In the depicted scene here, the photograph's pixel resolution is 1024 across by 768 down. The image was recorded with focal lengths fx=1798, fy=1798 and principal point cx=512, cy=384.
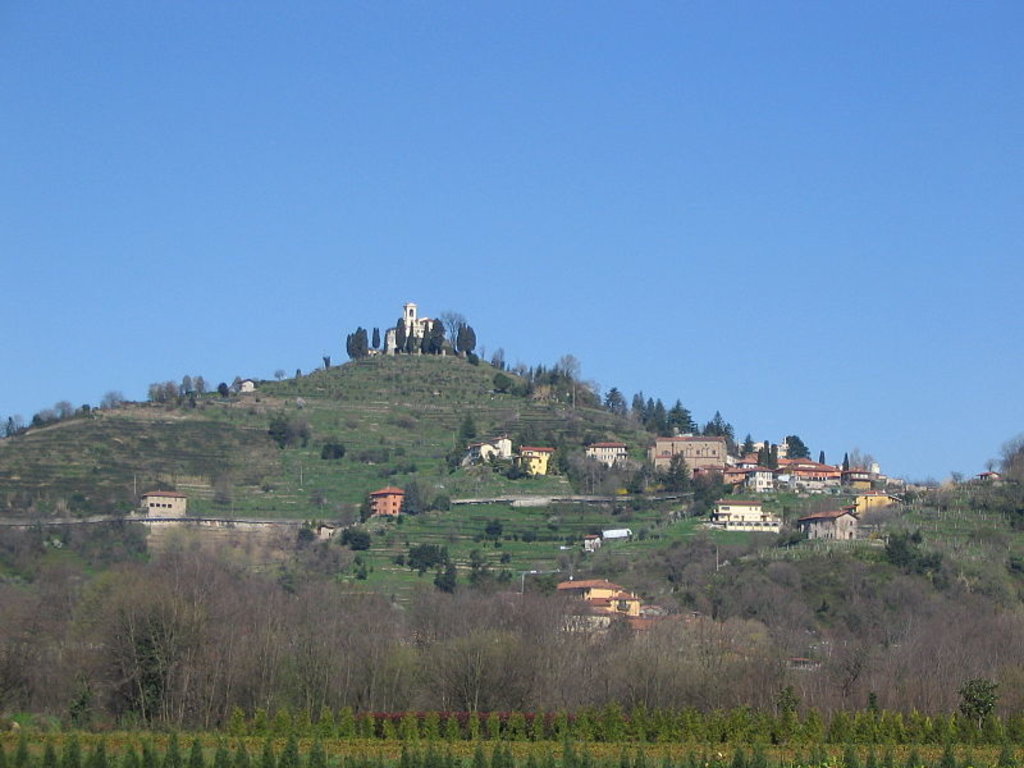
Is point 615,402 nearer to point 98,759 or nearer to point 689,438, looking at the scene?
point 689,438

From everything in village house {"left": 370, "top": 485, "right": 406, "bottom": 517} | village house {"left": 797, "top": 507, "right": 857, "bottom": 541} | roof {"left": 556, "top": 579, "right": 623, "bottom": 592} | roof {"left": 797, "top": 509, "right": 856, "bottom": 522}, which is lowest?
roof {"left": 556, "top": 579, "right": 623, "bottom": 592}

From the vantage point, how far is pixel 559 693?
5597cm

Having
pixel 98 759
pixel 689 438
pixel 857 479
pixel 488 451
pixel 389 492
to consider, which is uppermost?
pixel 689 438

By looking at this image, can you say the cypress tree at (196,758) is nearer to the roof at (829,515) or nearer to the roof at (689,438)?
the roof at (829,515)

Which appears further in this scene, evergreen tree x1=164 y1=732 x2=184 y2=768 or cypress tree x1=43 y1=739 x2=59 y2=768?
evergreen tree x1=164 y1=732 x2=184 y2=768

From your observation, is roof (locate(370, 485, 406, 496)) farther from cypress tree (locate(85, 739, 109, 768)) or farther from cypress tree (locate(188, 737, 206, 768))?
cypress tree (locate(85, 739, 109, 768))

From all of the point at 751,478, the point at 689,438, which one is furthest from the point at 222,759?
the point at 689,438

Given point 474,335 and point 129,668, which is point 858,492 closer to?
point 474,335

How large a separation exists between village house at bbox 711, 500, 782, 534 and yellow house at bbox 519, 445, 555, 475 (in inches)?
862

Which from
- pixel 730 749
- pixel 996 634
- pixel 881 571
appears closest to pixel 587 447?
pixel 881 571

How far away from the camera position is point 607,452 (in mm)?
147750

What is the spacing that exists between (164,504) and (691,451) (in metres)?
46.9

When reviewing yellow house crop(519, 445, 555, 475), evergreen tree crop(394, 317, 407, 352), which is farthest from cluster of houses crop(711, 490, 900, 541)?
evergreen tree crop(394, 317, 407, 352)

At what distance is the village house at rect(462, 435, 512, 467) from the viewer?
14325 centimetres
